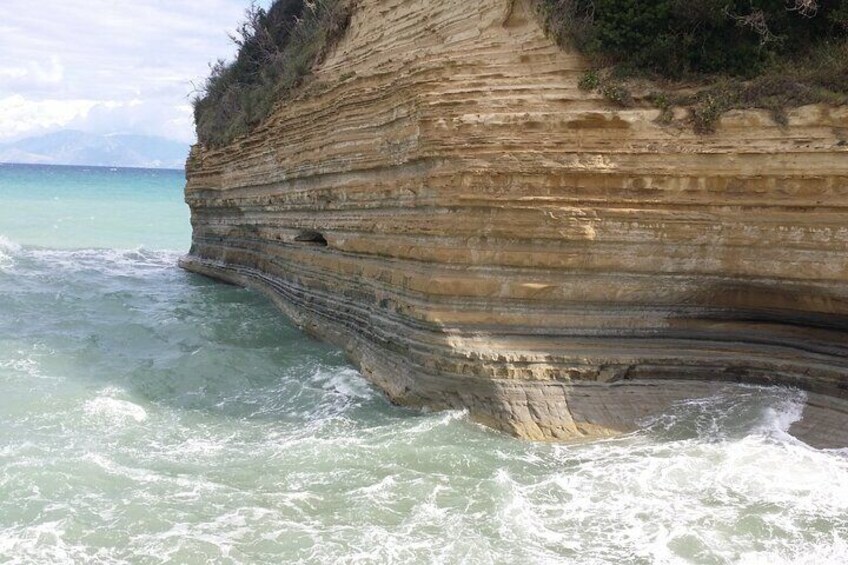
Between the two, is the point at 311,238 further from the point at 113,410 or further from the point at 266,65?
the point at 266,65

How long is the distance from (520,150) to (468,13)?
269 centimetres

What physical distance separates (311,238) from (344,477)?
266 inches

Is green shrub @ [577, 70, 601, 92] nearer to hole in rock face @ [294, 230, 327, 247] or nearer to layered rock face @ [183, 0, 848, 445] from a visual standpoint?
layered rock face @ [183, 0, 848, 445]

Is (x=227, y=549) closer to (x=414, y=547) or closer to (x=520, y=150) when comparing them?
(x=414, y=547)

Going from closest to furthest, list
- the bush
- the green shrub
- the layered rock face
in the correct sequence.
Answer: the layered rock face
the bush
the green shrub

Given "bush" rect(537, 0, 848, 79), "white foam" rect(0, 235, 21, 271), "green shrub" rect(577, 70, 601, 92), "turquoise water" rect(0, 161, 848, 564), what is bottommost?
"turquoise water" rect(0, 161, 848, 564)

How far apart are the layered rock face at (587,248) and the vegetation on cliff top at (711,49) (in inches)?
10.4

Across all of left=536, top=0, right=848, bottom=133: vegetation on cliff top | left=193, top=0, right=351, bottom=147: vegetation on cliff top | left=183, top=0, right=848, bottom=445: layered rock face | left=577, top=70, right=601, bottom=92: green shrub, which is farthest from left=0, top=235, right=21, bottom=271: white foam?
left=536, top=0, right=848, bottom=133: vegetation on cliff top

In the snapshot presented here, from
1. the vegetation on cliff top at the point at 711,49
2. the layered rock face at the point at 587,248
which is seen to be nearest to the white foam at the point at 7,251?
the layered rock face at the point at 587,248

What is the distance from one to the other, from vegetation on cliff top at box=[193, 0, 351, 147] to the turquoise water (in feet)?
20.6

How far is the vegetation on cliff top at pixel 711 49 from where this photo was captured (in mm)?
7715

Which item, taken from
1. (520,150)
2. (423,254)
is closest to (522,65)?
(520,150)

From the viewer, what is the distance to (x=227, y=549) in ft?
18.6

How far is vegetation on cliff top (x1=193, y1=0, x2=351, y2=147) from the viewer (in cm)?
1409
